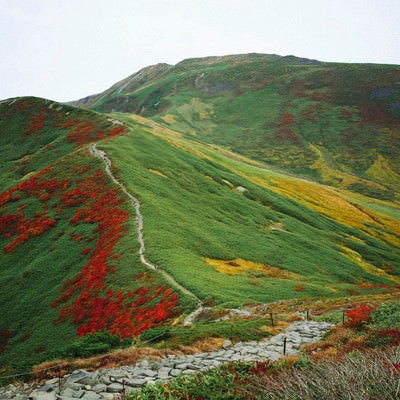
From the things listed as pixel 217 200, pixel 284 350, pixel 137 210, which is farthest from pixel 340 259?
pixel 284 350

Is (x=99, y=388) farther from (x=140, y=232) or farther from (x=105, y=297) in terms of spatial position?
A: (x=140, y=232)

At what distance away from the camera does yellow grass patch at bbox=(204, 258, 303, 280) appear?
1916 inches

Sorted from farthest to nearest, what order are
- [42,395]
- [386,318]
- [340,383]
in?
1. [386,318]
2. [42,395]
3. [340,383]

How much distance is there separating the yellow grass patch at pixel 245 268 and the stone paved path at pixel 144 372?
2438cm

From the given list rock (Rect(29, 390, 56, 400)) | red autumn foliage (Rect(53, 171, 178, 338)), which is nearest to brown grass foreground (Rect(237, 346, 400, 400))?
rock (Rect(29, 390, 56, 400))

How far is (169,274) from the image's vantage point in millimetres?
39938

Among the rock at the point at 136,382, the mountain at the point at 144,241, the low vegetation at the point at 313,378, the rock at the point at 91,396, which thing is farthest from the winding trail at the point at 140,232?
the rock at the point at 91,396

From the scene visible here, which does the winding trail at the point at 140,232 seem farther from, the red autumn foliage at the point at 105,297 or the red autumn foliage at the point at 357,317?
the red autumn foliage at the point at 357,317

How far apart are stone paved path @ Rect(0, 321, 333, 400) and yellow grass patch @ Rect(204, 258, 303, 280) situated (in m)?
24.4

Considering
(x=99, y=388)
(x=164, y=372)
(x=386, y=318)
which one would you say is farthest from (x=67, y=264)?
(x=386, y=318)

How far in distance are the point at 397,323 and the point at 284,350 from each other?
7.09m

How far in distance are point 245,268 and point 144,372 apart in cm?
3479

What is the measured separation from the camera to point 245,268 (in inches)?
2035

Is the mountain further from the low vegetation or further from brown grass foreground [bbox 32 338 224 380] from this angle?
the low vegetation
